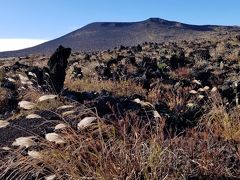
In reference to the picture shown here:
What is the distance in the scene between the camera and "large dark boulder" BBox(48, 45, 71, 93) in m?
15.4

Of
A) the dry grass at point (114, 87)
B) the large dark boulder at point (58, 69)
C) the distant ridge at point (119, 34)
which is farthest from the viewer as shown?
the distant ridge at point (119, 34)

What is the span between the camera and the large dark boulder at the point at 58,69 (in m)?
15.4

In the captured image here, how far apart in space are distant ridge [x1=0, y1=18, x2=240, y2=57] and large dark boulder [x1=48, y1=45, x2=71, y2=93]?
96.4 m

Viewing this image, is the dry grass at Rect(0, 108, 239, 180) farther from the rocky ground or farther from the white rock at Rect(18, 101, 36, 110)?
the white rock at Rect(18, 101, 36, 110)

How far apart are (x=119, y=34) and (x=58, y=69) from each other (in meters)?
113

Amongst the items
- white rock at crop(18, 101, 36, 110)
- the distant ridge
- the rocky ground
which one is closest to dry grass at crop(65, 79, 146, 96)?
the rocky ground

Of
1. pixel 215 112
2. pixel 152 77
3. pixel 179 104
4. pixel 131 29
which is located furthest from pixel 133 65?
pixel 131 29

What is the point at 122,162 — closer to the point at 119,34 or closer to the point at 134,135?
the point at 134,135

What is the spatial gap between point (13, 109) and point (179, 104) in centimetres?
532

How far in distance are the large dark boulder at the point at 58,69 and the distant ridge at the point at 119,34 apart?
9643 cm

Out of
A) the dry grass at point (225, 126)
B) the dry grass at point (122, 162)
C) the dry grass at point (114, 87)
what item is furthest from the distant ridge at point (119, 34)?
the dry grass at point (122, 162)

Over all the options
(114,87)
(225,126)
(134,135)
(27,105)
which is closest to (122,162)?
(134,135)

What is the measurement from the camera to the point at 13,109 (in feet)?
49.0

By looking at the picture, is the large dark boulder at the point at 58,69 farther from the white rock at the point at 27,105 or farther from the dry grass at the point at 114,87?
the white rock at the point at 27,105
